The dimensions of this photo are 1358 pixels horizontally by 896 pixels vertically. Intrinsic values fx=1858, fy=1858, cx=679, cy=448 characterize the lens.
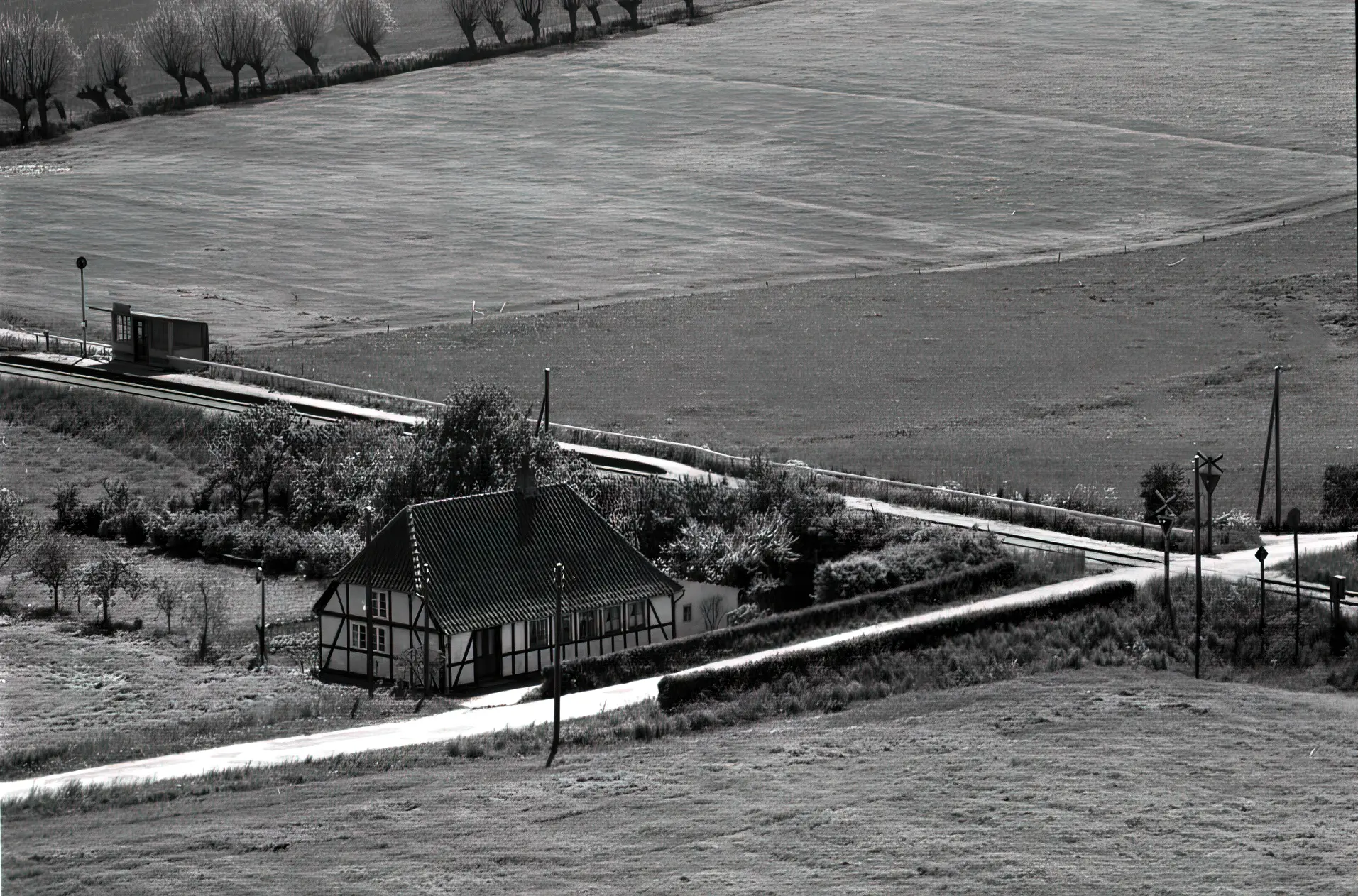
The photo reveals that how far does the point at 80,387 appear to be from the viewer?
267 feet

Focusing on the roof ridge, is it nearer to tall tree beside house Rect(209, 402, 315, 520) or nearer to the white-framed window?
the white-framed window

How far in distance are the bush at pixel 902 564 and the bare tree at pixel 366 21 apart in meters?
99.6

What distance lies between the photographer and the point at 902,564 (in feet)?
182

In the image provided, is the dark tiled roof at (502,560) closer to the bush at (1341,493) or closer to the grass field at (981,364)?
the grass field at (981,364)

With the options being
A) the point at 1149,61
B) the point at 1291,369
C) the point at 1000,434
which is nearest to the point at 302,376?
the point at 1000,434

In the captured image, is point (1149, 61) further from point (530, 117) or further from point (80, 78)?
point (80, 78)

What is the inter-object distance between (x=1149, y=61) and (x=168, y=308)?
76070mm

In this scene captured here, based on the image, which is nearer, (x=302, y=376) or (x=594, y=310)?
(x=302, y=376)

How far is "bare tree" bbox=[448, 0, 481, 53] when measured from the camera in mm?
147750

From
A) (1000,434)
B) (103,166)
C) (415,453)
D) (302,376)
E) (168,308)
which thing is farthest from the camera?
(103,166)

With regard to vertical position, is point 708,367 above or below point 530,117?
below

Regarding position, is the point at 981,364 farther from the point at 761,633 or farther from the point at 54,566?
the point at 54,566

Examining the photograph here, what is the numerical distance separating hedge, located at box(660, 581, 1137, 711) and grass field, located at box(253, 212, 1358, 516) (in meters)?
16.7

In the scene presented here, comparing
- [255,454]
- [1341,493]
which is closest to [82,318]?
[255,454]
